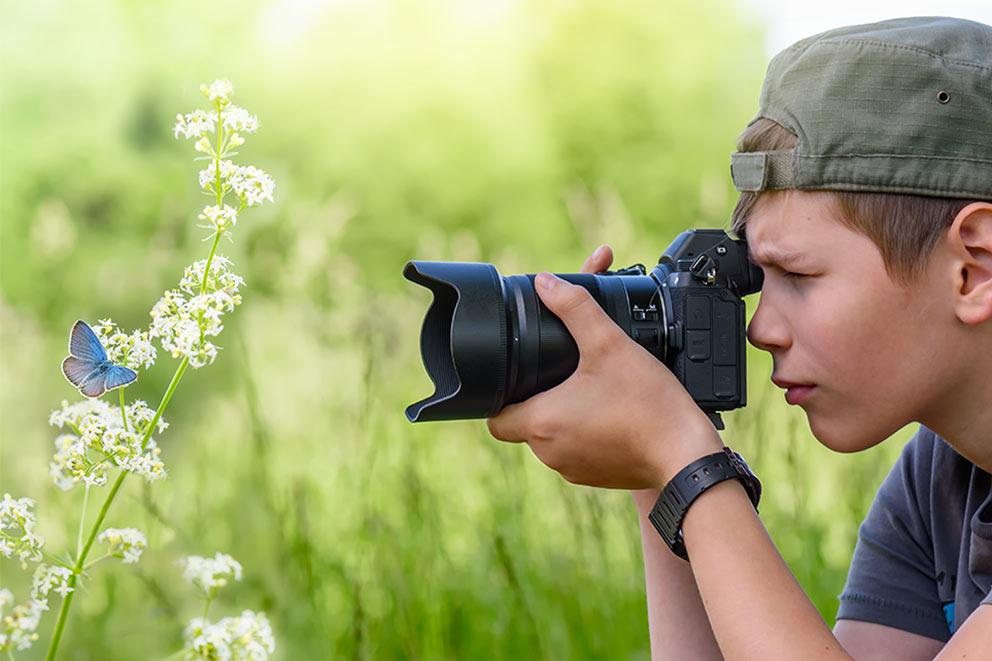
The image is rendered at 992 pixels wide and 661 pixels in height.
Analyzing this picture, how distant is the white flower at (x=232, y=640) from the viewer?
2.79ft

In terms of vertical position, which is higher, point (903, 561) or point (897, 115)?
point (897, 115)

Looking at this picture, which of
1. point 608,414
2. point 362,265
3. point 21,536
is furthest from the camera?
point 362,265

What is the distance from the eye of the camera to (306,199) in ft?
15.8

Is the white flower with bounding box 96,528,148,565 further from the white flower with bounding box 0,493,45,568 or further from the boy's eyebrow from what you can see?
the boy's eyebrow

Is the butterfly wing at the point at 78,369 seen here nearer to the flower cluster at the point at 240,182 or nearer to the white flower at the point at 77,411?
the white flower at the point at 77,411

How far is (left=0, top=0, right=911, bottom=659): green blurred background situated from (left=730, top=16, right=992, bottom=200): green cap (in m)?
0.72

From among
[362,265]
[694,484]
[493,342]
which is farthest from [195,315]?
[362,265]

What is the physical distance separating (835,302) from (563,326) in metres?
0.23

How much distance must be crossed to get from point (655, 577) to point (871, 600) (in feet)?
0.80

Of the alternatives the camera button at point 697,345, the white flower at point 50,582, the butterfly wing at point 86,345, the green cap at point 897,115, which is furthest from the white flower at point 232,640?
the green cap at point 897,115

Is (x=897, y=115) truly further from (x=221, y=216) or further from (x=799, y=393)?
(x=221, y=216)

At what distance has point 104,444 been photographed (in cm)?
79

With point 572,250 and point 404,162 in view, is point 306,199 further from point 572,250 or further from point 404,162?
point 572,250

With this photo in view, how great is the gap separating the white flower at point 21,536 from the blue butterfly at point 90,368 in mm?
85
